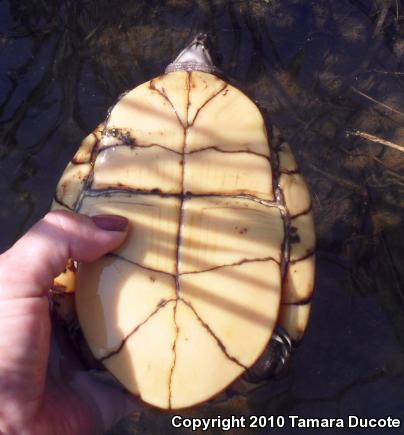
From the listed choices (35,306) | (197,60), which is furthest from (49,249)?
(197,60)

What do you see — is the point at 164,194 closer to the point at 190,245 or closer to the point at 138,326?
the point at 190,245

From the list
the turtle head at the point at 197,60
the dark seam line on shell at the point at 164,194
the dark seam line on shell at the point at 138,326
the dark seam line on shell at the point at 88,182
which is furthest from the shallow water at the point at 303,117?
the dark seam line on shell at the point at 138,326

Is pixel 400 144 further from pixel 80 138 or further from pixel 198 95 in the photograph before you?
pixel 80 138

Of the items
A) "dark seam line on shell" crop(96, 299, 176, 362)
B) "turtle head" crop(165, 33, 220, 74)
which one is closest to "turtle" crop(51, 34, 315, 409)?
"dark seam line on shell" crop(96, 299, 176, 362)

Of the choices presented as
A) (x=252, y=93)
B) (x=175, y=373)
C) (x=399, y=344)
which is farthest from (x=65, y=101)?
(x=399, y=344)

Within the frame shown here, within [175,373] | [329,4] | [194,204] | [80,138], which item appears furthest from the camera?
[329,4]

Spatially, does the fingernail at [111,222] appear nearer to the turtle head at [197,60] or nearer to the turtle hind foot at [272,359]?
the turtle hind foot at [272,359]
